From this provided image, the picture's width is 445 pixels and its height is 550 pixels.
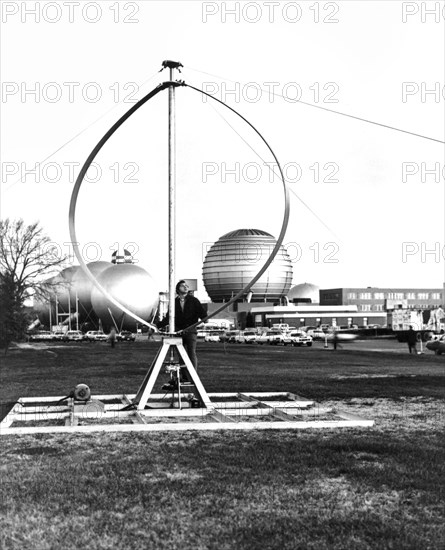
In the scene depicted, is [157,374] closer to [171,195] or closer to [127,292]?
[171,195]

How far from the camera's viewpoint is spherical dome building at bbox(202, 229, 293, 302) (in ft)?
402

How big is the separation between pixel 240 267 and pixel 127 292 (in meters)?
34.7

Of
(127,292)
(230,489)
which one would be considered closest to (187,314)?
(230,489)

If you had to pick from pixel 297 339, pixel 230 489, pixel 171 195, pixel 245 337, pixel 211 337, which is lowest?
pixel 211 337

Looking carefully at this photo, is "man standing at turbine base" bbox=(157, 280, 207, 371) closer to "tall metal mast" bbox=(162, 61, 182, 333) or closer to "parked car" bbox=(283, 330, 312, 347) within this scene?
"tall metal mast" bbox=(162, 61, 182, 333)

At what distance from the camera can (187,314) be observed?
13453mm

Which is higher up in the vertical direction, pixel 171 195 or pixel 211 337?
pixel 171 195

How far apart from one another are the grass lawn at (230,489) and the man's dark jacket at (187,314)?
146 inches

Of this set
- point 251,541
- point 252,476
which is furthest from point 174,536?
point 252,476

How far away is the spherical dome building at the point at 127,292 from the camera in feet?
303

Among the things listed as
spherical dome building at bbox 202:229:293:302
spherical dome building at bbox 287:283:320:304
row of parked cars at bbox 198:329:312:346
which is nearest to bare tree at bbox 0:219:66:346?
row of parked cars at bbox 198:329:312:346

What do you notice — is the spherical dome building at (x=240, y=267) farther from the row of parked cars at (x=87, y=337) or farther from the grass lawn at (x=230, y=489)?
the grass lawn at (x=230, y=489)

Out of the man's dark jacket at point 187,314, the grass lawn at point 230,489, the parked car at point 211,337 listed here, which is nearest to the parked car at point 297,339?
the parked car at point 211,337

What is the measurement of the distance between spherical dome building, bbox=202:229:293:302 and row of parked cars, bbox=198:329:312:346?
49037 millimetres
